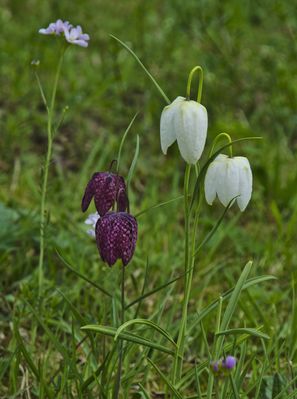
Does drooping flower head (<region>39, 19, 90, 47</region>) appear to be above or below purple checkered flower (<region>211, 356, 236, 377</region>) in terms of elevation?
above

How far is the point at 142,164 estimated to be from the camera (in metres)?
3.02

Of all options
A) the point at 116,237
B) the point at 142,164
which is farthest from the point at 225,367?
the point at 142,164

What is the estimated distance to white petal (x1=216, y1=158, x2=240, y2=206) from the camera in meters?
1.38

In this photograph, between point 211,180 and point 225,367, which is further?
point 211,180

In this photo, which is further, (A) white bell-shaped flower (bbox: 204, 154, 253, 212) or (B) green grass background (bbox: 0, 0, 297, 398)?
(B) green grass background (bbox: 0, 0, 297, 398)

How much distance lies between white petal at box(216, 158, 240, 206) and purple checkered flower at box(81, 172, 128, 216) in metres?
0.19

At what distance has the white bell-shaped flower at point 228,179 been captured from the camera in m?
1.38

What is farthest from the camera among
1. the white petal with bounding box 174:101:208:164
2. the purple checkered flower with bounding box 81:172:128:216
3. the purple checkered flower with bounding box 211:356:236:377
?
the purple checkered flower with bounding box 81:172:128:216

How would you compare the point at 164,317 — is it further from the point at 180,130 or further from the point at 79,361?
the point at 180,130

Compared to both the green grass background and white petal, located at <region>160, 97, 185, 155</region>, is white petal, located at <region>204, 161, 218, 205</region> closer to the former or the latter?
white petal, located at <region>160, 97, 185, 155</region>

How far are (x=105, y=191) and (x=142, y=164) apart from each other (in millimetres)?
1569

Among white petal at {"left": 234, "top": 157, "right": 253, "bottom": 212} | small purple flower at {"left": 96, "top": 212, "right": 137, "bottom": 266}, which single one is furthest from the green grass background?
white petal at {"left": 234, "top": 157, "right": 253, "bottom": 212}

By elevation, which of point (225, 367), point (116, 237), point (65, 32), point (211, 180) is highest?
point (65, 32)

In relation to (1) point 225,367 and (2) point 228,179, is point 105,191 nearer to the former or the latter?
(2) point 228,179
